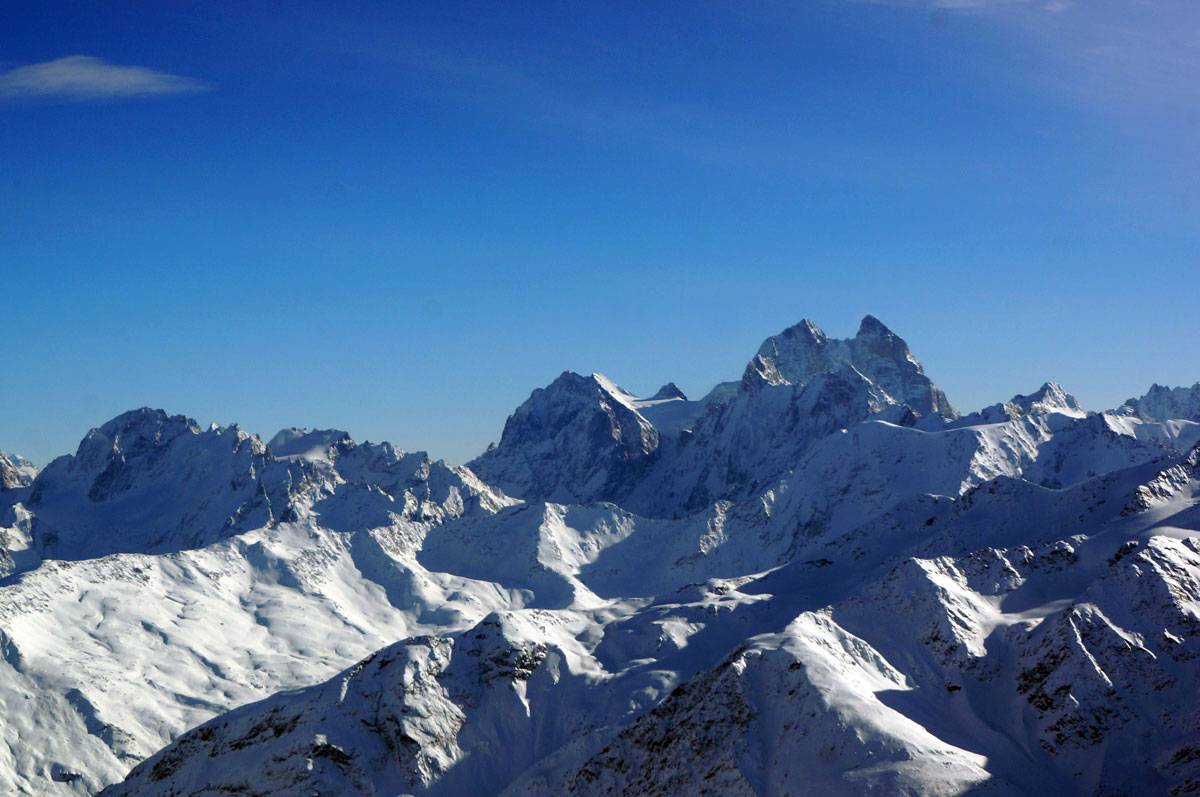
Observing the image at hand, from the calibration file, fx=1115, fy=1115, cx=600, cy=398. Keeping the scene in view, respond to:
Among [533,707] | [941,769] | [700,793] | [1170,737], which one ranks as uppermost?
[533,707]

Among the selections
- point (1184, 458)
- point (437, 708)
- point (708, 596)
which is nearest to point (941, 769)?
point (437, 708)

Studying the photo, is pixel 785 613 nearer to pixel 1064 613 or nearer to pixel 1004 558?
pixel 1004 558

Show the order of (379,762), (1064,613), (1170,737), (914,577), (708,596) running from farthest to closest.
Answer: (708,596), (914,577), (379,762), (1064,613), (1170,737)

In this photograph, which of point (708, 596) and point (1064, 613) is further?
point (708, 596)

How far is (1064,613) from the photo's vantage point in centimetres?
13538

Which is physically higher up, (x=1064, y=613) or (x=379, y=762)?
(x=379, y=762)

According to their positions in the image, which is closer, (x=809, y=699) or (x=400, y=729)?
(x=809, y=699)

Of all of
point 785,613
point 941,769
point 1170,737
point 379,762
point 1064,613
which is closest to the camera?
point 941,769

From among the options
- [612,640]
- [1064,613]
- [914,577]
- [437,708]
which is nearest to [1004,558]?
[914,577]

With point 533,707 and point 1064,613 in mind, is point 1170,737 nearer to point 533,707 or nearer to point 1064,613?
point 1064,613

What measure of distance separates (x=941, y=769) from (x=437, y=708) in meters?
71.7

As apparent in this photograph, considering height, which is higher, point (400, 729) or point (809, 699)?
point (400, 729)

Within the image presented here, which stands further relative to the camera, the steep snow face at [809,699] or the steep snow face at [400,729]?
the steep snow face at [400,729]

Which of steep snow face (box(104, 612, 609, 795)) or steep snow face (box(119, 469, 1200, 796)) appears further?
steep snow face (box(104, 612, 609, 795))
